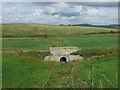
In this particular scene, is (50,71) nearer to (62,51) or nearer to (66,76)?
(66,76)

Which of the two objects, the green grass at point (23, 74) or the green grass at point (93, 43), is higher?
the green grass at point (93, 43)

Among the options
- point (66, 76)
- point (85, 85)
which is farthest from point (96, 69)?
point (85, 85)

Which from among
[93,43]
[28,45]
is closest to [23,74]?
[28,45]

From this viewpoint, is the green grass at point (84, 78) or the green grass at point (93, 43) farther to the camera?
the green grass at point (93, 43)

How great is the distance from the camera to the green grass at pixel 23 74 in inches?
807

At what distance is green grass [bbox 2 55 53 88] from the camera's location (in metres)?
20.5

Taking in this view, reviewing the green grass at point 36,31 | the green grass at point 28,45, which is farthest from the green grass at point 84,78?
the green grass at point 36,31

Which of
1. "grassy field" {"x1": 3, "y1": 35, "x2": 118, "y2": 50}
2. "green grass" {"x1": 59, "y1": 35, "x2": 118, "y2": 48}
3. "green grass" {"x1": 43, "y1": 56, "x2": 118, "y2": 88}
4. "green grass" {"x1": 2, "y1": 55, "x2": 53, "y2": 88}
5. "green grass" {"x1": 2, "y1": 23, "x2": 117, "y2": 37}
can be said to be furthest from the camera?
"green grass" {"x1": 2, "y1": 23, "x2": 117, "y2": 37}

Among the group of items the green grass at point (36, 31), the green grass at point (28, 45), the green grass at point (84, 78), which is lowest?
the green grass at point (84, 78)

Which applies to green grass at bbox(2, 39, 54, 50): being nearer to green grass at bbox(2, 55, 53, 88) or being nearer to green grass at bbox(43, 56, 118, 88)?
green grass at bbox(2, 55, 53, 88)

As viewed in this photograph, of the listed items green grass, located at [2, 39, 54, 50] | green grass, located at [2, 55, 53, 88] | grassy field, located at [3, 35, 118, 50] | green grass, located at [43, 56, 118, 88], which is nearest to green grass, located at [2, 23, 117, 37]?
green grass, located at [2, 39, 54, 50]

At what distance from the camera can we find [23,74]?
23.9m

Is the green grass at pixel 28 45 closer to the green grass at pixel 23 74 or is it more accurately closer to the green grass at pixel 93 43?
the green grass at pixel 93 43

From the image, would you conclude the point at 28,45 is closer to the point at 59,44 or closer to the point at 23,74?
the point at 59,44
